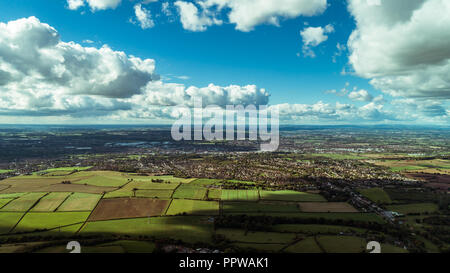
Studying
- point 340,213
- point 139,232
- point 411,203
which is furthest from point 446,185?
point 139,232

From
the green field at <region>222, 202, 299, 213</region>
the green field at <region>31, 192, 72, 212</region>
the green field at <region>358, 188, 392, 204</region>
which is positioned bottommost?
the green field at <region>358, 188, 392, 204</region>

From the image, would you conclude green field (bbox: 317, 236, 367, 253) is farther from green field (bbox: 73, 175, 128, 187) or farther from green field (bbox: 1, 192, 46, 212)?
green field (bbox: 1, 192, 46, 212)

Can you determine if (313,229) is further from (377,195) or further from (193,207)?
(377,195)

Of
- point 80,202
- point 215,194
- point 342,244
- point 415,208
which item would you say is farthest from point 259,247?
point 80,202

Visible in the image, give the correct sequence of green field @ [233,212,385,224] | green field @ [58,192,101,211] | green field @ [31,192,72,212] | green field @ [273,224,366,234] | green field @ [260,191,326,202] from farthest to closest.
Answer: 1. green field @ [260,191,326,202]
2. green field @ [58,192,101,211]
3. green field @ [31,192,72,212]
4. green field @ [233,212,385,224]
5. green field @ [273,224,366,234]

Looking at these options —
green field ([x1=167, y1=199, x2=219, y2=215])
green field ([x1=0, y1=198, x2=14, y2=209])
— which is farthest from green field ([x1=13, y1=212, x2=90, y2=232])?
green field ([x1=167, y1=199, x2=219, y2=215])
